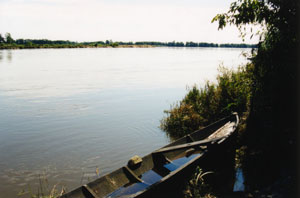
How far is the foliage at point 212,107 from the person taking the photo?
12367mm

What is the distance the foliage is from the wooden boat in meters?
2.79

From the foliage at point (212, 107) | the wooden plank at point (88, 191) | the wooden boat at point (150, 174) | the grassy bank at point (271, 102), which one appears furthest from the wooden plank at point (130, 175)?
the foliage at point (212, 107)

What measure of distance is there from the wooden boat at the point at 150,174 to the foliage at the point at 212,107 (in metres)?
2.79

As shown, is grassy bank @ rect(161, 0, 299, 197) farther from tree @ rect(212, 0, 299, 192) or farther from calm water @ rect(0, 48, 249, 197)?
calm water @ rect(0, 48, 249, 197)

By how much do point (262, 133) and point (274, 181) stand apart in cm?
317

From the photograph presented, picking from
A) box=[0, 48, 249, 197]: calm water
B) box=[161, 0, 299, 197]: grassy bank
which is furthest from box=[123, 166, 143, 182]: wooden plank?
box=[161, 0, 299, 197]: grassy bank

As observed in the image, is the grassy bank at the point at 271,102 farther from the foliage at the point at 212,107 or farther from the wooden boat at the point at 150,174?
the wooden boat at the point at 150,174

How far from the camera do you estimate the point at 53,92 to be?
22.5m

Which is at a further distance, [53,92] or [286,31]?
[53,92]

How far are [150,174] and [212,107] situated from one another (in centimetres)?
653

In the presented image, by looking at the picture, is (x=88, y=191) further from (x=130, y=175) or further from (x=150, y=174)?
(x=150, y=174)

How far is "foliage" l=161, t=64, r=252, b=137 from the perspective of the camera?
Result: 40.6 feet

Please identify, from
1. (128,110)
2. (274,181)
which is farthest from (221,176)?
(128,110)

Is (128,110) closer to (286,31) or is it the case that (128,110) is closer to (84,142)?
(84,142)
